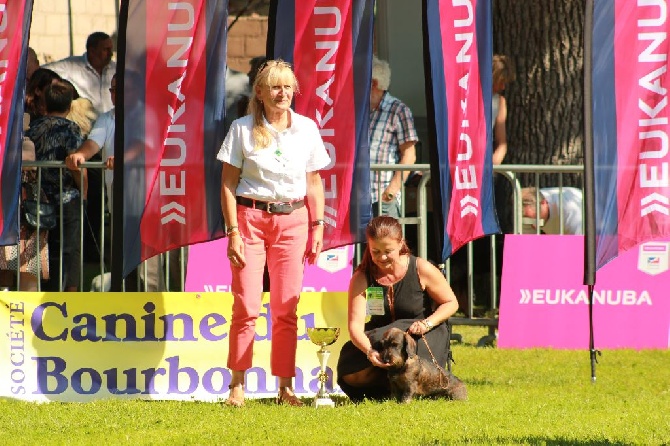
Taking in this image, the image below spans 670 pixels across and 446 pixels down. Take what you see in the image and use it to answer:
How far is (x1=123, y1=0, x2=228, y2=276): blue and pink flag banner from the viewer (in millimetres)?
9328

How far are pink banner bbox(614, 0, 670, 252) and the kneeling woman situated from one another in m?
1.59

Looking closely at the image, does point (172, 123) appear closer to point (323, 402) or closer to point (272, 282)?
point (272, 282)

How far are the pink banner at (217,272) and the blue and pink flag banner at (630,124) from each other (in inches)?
96.9

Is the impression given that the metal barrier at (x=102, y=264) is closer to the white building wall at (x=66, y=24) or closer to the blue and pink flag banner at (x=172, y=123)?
the blue and pink flag banner at (x=172, y=123)

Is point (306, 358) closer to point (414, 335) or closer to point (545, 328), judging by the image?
point (414, 335)

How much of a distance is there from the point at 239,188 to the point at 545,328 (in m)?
3.85

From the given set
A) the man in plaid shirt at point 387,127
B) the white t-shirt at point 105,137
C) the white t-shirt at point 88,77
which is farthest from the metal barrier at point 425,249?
the white t-shirt at point 88,77

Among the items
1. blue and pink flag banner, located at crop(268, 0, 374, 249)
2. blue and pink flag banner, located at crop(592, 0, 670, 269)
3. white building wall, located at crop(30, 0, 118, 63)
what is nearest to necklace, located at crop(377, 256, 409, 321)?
blue and pink flag banner, located at crop(268, 0, 374, 249)

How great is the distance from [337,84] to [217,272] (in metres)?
2.29

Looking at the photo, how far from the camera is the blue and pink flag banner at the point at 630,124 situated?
9477 mm

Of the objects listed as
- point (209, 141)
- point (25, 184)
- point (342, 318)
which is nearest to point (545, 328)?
point (342, 318)

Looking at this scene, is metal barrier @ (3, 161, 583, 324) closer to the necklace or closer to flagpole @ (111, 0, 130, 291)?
flagpole @ (111, 0, 130, 291)

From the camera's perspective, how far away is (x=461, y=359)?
35.8ft

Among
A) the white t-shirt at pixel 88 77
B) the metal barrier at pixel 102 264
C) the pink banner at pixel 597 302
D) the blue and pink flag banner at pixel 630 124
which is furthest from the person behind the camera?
the white t-shirt at pixel 88 77
